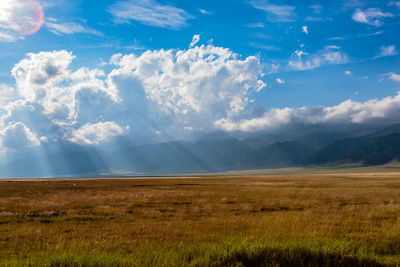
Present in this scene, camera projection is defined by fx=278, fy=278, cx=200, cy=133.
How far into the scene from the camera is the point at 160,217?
64.3 feet

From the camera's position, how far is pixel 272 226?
1448 cm

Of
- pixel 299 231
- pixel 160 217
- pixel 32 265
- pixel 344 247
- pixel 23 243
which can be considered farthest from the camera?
pixel 160 217

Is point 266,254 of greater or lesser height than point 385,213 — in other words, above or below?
above

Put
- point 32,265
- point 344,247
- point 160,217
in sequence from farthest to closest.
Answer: point 160,217
point 344,247
point 32,265

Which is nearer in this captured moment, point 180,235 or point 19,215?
point 180,235

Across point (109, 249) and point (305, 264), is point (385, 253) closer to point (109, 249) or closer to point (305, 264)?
point (305, 264)

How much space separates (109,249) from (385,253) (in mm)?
9781

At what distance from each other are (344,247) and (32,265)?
31.3 ft

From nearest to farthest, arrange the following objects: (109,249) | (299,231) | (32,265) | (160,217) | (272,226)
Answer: (32,265) → (109,249) → (299,231) → (272,226) → (160,217)

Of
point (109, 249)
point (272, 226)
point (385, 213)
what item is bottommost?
point (385, 213)

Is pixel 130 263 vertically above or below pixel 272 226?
above

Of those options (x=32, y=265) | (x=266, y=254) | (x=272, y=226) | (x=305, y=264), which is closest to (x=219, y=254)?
(x=266, y=254)

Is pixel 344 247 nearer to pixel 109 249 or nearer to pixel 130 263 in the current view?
pixel 130 263

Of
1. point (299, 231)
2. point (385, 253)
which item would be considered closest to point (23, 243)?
point (299, 231)
